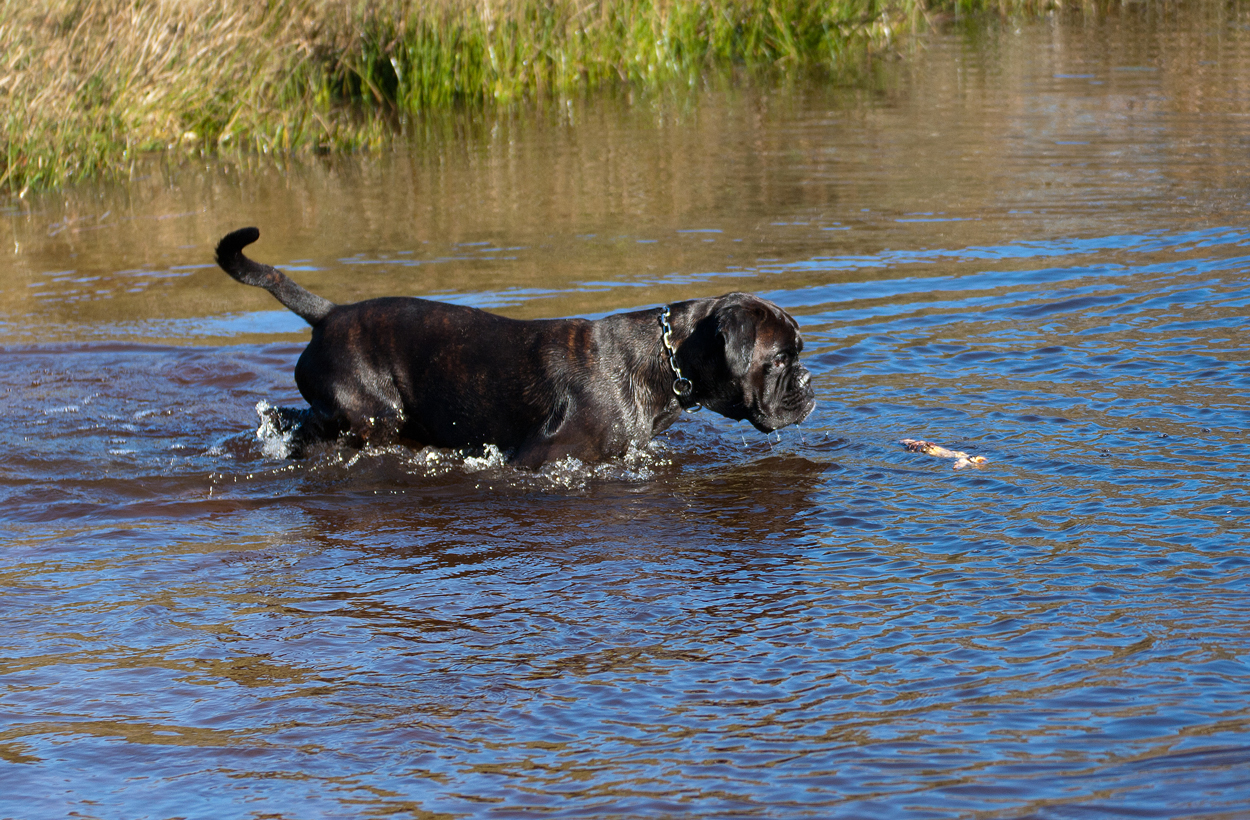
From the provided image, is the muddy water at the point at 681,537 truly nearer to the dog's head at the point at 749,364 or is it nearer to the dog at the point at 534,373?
the dog at the point at 534,373

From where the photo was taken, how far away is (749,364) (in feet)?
22.0

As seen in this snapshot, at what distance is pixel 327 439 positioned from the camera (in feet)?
23.5

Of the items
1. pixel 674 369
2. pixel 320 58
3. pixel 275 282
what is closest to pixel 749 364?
pixel 674 369

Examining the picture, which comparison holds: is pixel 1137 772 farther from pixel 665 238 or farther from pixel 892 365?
pixel 665 238

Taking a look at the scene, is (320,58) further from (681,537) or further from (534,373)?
(681,537)

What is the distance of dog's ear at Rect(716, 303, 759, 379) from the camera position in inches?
262

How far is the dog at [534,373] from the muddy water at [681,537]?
25 centimetres

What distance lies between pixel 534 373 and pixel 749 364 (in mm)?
1109

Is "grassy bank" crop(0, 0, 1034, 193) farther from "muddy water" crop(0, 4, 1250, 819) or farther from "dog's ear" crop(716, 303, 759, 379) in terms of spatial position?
"dog's ear" crop(716, 303, 759, 379)

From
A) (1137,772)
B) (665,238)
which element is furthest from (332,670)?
(665,238)

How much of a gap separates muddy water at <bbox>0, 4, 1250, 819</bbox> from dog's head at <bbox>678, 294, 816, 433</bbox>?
36cm

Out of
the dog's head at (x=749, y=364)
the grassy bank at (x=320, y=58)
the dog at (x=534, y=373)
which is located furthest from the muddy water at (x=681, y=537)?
the grassy bank at (x=320, y=58)

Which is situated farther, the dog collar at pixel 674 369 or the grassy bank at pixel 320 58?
the grassy bank at pixel 320 58

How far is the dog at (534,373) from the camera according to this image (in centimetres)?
681
